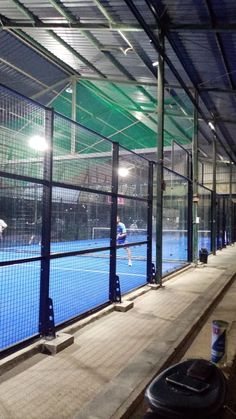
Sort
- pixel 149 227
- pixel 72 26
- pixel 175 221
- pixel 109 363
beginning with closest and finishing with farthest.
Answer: pixel 109 363
pixel 149 227
pixel 72 26
pixel 175 221

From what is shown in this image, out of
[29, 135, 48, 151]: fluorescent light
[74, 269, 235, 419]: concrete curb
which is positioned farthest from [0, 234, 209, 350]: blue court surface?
[29, 135, 48, 151]: fluorescent light

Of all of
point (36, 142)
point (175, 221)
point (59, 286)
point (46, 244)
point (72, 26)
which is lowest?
point (59, 286)

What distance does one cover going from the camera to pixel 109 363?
12.8 feet

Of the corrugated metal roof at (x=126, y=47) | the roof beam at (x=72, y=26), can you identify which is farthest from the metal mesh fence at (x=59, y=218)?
the corrugated metal roof at (x=126, y=47)

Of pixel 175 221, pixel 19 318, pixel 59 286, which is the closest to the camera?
pixel 19 318

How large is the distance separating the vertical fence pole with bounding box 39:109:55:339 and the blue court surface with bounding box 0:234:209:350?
226 mm

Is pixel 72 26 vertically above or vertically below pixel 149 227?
above

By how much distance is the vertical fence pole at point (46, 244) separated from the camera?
14.5ft

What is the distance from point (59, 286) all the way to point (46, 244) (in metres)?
4.59

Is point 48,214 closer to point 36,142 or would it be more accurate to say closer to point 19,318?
point 36,142

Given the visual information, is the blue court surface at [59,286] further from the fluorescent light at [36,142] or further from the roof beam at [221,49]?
the roof beam at [221,49]

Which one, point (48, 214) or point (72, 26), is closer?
point (48, 214)

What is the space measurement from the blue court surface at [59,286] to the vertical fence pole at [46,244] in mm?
226

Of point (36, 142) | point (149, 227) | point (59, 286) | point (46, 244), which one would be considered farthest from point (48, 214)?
point (59, 286)
